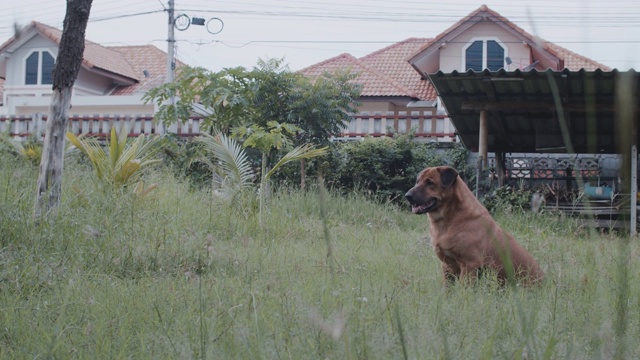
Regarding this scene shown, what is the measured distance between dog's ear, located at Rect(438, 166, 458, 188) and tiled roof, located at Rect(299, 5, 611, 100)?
19.5 metres

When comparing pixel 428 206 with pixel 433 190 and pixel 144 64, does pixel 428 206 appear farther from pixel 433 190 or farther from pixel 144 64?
pixel 144 64

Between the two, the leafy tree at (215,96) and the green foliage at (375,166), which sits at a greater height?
the leafy tree at (215,96)

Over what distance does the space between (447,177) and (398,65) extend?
26670 millimetres

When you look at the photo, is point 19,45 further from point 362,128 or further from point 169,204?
point 169,204

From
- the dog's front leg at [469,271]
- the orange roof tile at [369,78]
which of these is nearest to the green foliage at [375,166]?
the dog's front leg at [469,271]

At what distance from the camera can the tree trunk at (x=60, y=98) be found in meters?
7.41

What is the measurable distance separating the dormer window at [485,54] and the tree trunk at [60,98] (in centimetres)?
2204

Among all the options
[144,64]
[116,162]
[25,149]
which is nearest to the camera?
[116,162]

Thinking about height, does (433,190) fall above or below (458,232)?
above

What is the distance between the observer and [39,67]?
34969mm

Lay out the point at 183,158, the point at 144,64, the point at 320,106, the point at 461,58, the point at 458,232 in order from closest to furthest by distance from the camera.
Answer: the point at 458,232 < the point at 320,106 < the point at 183,158 < the point at 461,58 < the point at 144,64

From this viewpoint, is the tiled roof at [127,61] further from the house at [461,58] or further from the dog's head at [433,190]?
the dog's head at [433,190]

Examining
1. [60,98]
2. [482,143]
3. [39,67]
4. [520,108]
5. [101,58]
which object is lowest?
[482,143]

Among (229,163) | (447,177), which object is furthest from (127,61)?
(447,177)
